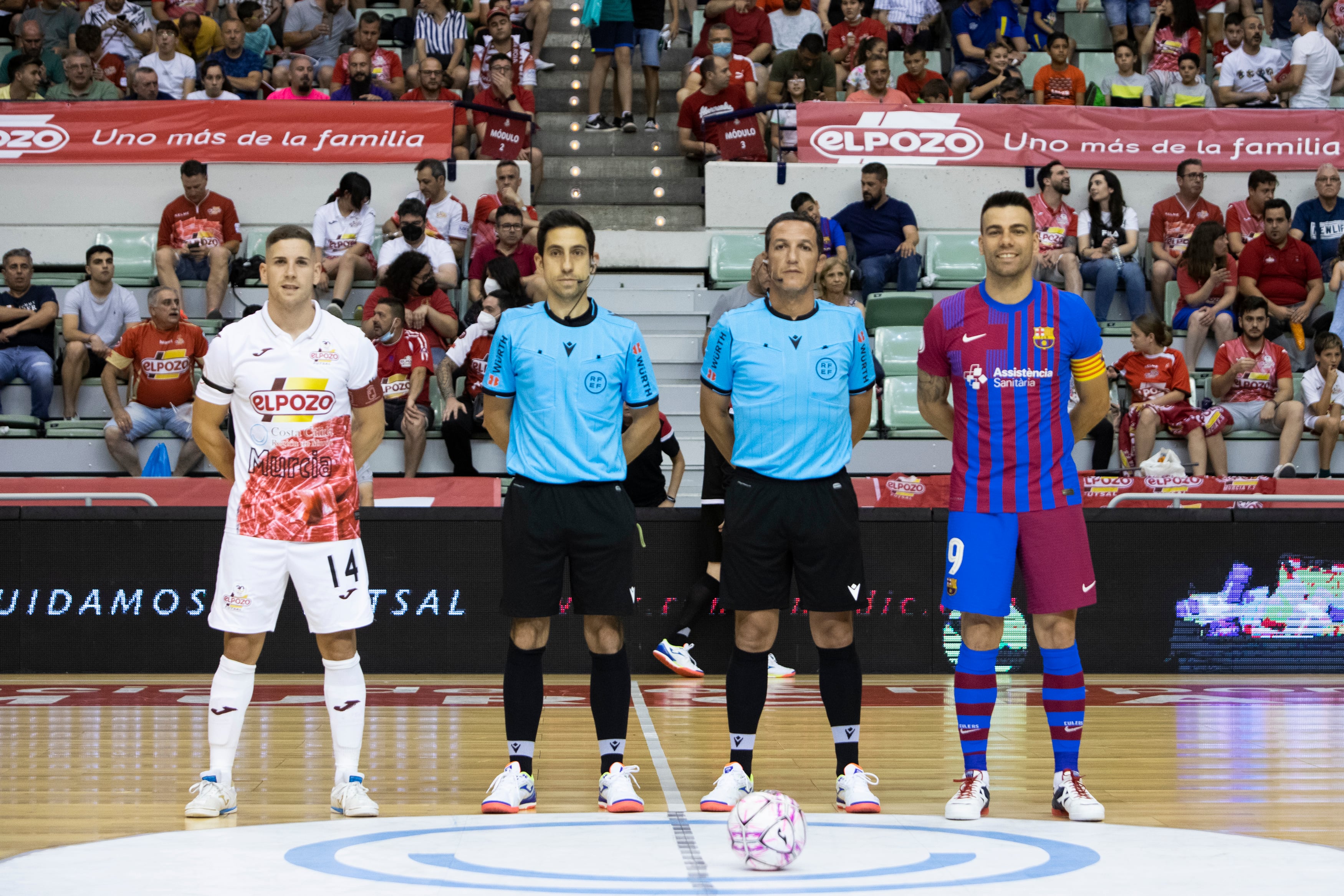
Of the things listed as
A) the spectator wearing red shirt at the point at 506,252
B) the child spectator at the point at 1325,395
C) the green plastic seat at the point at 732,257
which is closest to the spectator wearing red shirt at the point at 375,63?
the spectator wearing red shirt at the point at 506,252

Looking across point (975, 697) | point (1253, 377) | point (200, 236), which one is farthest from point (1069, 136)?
point (975, 697)

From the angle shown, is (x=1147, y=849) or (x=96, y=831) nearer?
(x=1147, y=849)

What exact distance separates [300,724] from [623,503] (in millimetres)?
2814

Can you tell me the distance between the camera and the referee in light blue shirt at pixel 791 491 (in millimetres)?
5285

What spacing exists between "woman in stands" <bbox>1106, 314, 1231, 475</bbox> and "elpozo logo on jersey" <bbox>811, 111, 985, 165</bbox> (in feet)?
9.73

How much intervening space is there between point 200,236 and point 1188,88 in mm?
9974

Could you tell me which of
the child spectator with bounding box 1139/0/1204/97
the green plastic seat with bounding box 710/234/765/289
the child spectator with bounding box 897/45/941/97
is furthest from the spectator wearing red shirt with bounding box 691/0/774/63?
the child spectator with bounding box 1139/0/1204/97

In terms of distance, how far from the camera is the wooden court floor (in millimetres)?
5203

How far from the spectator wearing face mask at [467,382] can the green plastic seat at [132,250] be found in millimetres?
3484

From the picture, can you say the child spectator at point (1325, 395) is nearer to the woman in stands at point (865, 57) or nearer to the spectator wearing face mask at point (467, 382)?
the woman in stands at point (865, 57)

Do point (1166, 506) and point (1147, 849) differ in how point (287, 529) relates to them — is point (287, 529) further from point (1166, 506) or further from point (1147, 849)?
point (1166, 506)

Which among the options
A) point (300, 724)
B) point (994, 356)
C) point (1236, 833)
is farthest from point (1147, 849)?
point (300, 724)

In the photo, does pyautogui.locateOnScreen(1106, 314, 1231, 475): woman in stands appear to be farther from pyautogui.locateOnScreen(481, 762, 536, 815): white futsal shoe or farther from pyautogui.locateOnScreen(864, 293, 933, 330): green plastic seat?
pyautogui.locateOnScreen(481, 762, 536, 815): white futsal shoe

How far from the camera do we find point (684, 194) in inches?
582
